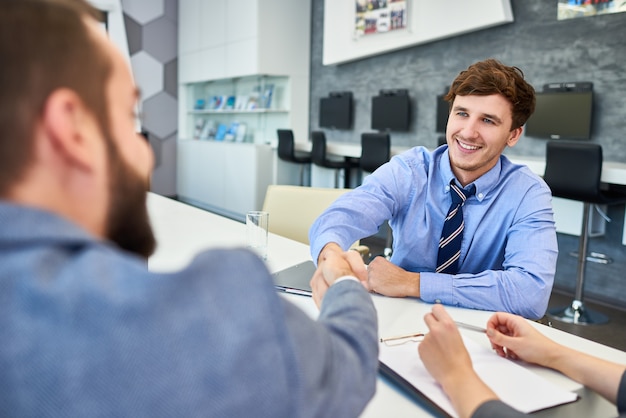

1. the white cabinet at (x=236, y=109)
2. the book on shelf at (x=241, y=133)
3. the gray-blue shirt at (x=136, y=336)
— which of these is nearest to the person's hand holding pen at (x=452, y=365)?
the gray-blue shirt at (x=136, y=336)

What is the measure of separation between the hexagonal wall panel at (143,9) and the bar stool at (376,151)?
4.32 m

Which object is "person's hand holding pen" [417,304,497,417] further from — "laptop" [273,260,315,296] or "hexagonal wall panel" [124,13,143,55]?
"hexagonal wall panel" [124,13,143,55]

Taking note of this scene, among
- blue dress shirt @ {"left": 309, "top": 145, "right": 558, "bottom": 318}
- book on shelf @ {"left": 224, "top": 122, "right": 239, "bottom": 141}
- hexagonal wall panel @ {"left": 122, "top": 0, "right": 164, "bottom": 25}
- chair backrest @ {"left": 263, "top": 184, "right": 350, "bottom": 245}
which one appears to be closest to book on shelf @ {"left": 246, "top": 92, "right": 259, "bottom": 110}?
book on shelf @ {"left": 224, "top": 122, "right": 239, "bottom": 141}

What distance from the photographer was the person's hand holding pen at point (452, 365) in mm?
829

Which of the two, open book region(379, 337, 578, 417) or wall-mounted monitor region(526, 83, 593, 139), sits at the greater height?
wall-mounted monitor region(526, 83, 593, 139)

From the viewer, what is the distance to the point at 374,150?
16.0 ft

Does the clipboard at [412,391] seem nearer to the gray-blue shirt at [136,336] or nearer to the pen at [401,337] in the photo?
the pen at [401,337]

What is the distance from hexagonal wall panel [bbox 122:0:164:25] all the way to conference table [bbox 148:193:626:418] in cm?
583

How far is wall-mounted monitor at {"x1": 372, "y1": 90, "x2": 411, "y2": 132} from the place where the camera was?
548cm

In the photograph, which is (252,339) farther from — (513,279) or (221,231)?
(221,231)

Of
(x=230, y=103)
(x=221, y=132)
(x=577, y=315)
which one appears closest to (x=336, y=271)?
(x=577, y=315)

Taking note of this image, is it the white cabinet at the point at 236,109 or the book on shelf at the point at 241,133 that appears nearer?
the white cabinet at the point at 236,109

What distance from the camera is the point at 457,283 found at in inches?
55.0

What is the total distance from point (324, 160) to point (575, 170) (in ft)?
8.70
